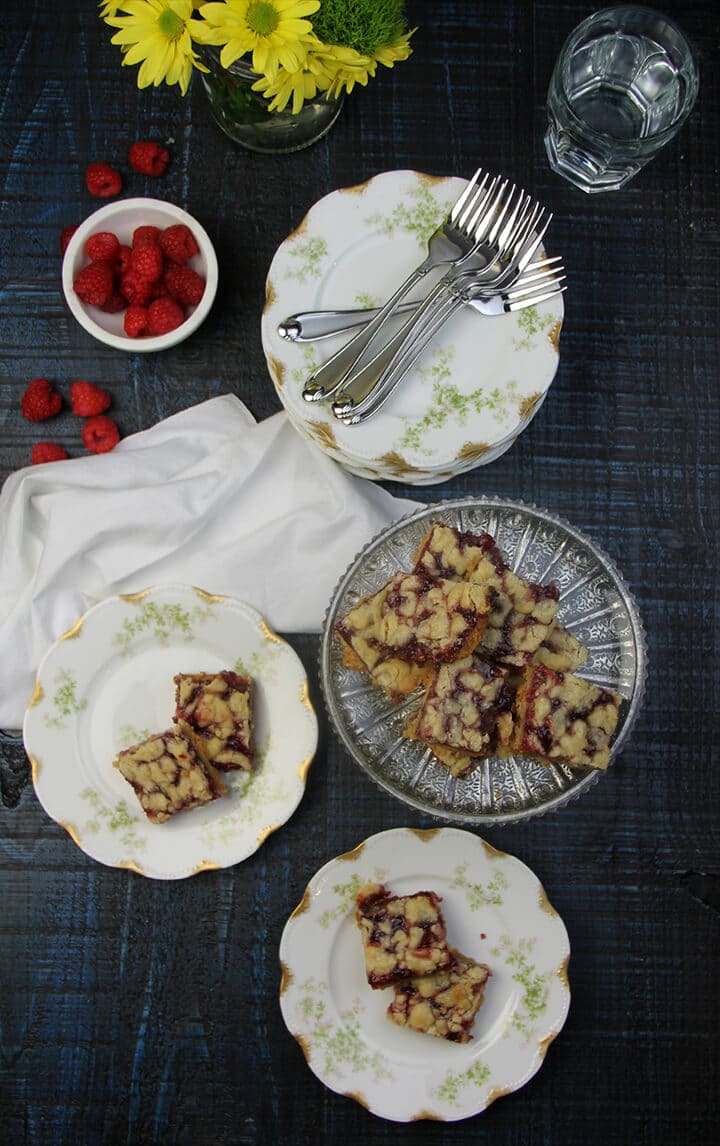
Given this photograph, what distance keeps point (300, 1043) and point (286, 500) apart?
828mm

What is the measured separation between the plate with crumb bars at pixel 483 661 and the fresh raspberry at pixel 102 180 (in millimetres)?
736

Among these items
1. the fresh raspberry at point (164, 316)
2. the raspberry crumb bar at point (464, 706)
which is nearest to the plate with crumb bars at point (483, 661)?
the raspberry crumb bar at point (464, 706)

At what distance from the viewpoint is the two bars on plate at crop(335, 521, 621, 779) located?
131 centimetres

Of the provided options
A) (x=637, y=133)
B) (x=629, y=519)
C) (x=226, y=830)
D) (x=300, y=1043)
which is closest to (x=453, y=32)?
(x=637, y=133)

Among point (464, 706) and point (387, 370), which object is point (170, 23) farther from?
point (464, 706)

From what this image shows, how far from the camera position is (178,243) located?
1.59 metres

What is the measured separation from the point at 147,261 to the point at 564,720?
2.96ft

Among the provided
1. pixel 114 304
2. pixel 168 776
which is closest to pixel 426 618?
pixel 168 776

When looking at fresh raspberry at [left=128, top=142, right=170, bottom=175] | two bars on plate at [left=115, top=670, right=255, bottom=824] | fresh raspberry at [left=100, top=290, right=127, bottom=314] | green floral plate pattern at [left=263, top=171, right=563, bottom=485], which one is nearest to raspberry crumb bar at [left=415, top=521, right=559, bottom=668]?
green floral plate pattern at [left=263, top=171, right=563, bottom=485]

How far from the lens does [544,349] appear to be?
5.04 feet

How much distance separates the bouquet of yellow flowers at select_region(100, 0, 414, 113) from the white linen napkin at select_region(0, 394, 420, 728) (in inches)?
19.8

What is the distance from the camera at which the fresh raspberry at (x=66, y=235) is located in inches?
65.6

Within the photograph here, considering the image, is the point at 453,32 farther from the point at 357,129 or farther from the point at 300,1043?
the point at 300,1043

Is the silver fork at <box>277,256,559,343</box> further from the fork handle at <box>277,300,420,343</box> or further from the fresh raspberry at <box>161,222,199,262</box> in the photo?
the fresh raspberry at <box>161,222,199,262</box>
